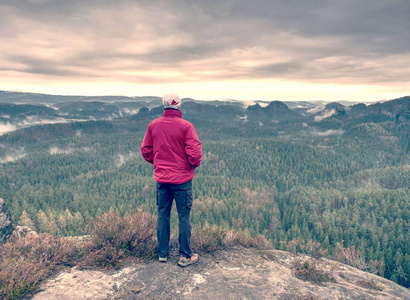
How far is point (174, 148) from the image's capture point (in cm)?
931

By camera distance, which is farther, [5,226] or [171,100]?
[5,226]

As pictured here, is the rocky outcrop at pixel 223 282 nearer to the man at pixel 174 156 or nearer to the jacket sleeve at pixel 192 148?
the man at pixel 174 156

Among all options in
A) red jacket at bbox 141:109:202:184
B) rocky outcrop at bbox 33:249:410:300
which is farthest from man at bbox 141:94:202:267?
rocky outcrop at bbox 33:249:410:300

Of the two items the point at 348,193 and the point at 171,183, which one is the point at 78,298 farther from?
the point at 348,193

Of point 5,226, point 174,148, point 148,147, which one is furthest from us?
point 5,226

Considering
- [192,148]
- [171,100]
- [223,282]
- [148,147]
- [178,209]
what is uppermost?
[171,100]

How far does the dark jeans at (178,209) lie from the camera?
31.0 feet

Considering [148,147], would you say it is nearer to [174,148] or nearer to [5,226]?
[174,148]

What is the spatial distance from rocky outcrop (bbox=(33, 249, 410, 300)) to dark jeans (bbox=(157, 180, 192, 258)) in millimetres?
761

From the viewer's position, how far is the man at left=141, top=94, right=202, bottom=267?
919 cm

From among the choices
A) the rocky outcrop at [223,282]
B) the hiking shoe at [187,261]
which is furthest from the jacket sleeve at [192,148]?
the rocky outcrop at [223,282]

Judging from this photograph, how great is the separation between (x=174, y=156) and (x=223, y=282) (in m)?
4.99

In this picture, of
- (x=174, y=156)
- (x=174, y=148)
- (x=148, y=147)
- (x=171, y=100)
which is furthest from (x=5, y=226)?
(x=171, y=100)

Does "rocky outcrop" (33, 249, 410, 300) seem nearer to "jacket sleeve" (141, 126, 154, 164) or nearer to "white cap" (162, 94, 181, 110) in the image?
"jacket sleeve" (141, 126, 154, 164)
